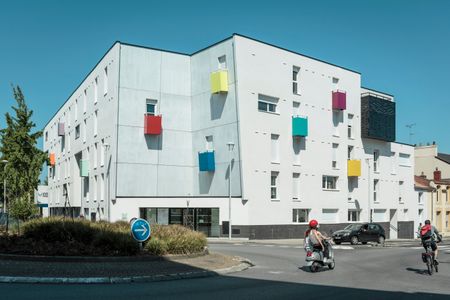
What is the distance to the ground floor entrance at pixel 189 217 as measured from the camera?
39875 millimetres

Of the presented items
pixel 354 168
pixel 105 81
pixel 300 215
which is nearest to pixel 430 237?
pixel 300 215

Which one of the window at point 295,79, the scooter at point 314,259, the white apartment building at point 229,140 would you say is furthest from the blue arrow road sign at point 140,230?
the window at point 295,79

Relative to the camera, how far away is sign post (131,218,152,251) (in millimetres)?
16031

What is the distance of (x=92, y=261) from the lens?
1505 centimetres

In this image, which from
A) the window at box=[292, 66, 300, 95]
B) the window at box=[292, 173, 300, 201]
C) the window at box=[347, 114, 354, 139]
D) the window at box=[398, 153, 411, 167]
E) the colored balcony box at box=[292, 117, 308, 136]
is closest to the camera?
the colored balcony box at box=[292, 117, 308, 136]

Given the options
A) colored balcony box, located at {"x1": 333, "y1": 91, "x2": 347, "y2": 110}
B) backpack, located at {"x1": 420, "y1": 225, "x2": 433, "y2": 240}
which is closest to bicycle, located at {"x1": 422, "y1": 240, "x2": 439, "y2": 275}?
backpack, located at {"x1": 420, "y1": 225, "x2": 433, "y2": 240}

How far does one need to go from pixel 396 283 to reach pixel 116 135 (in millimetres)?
30592

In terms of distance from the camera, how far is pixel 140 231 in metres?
16.1

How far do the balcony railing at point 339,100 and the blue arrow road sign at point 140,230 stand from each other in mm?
34188

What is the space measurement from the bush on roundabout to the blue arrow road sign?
250 mm

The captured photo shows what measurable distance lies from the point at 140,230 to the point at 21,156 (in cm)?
2735

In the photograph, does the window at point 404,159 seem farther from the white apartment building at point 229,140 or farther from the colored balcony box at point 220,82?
the colored balcony box at point 220,82

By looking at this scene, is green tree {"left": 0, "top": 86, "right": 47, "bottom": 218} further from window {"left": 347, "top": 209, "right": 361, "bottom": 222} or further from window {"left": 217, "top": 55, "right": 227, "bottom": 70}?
window {"left": 347, "top": 209, "right": 361, "bottom": 222}

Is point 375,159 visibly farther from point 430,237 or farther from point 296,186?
point 430,237
